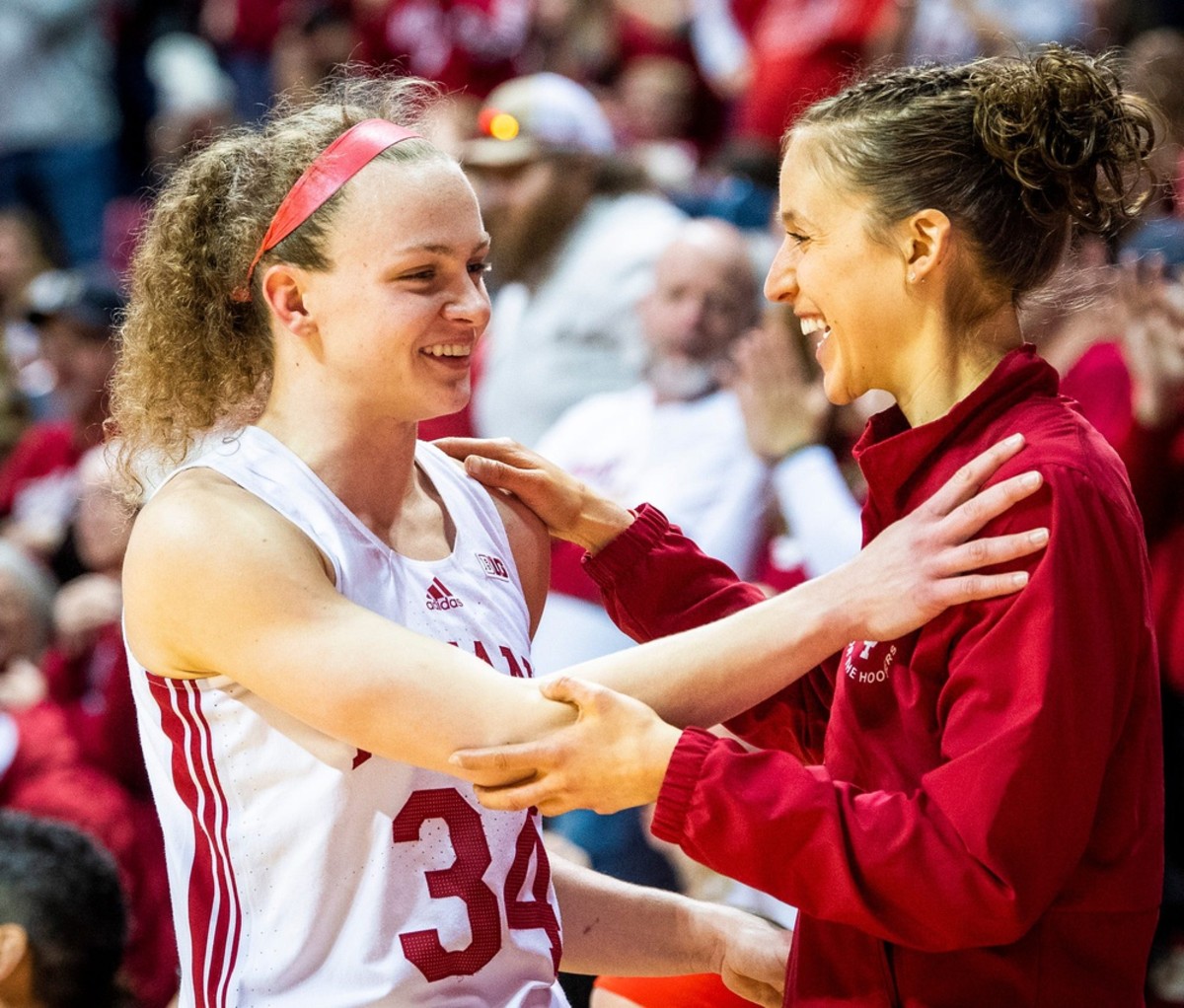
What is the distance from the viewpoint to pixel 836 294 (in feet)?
6.23

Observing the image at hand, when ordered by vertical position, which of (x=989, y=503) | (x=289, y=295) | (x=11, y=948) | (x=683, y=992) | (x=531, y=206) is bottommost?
(x=683, y=992)

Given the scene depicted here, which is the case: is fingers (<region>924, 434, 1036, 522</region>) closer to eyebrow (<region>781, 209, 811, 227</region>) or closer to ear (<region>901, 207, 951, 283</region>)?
ear (<region>901, 207, 951, 283</region>)

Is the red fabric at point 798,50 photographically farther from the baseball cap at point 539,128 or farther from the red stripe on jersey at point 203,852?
the red stripe on jersey at point 203,852

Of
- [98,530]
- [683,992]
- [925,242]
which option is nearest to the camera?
[925,242]

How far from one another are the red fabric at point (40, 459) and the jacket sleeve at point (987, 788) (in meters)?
4.55

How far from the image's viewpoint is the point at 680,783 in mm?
1714

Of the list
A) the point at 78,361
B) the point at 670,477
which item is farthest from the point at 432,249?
the point at 78,361

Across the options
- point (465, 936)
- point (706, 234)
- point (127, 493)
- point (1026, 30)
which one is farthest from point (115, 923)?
point (1026, 30)

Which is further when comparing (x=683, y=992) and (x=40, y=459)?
(x=40, y=459)

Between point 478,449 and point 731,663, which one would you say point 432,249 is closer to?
point 478,449

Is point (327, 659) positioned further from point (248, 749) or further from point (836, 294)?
point (836, 294)

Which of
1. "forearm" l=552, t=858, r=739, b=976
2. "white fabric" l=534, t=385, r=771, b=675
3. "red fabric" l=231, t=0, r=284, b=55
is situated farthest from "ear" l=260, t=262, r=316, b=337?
"red fabric" l=231, t=0, r=284, b=55

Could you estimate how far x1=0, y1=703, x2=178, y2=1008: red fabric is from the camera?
3818mm

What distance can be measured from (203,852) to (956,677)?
2.88 feet
